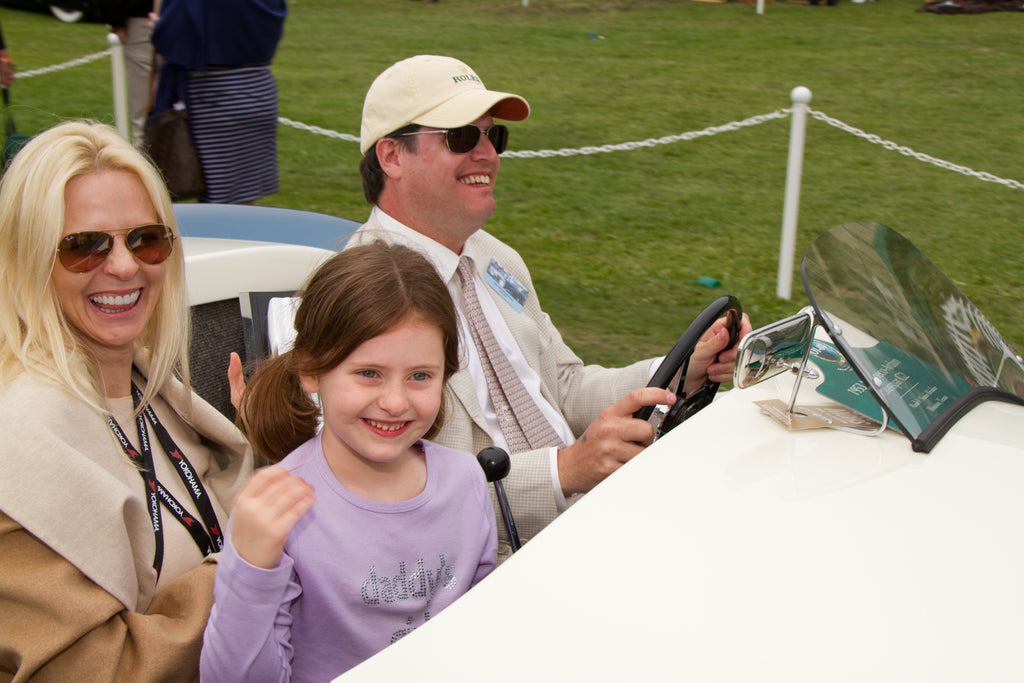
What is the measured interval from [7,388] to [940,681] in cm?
149

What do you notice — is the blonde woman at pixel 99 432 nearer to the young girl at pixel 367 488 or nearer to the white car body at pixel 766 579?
the young girl at pixel 367 488

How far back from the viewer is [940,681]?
4.32 feet

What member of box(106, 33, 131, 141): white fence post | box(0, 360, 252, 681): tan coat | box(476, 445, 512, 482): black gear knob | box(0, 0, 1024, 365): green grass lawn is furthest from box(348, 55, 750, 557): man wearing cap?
box(106, 33, 131, 141): white fence post

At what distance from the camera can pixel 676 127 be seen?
1019cm

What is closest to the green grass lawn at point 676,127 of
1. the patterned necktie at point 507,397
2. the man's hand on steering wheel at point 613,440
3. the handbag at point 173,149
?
the handbag at point 173,149

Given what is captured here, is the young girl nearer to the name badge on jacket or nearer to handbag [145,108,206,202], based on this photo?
the name badge on jacket

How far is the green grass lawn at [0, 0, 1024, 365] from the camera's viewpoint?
6.72 metres

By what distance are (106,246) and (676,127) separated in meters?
8.90

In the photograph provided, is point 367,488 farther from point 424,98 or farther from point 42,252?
point 424,98

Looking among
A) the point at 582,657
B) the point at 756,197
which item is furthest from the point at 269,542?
the point at 756,197

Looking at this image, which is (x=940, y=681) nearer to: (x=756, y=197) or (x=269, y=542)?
(x=269, y=542)

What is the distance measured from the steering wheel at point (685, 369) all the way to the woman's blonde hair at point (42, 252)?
116cm

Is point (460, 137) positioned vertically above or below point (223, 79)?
above

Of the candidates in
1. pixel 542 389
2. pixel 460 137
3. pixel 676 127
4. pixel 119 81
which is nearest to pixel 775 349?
pixel 542 389
